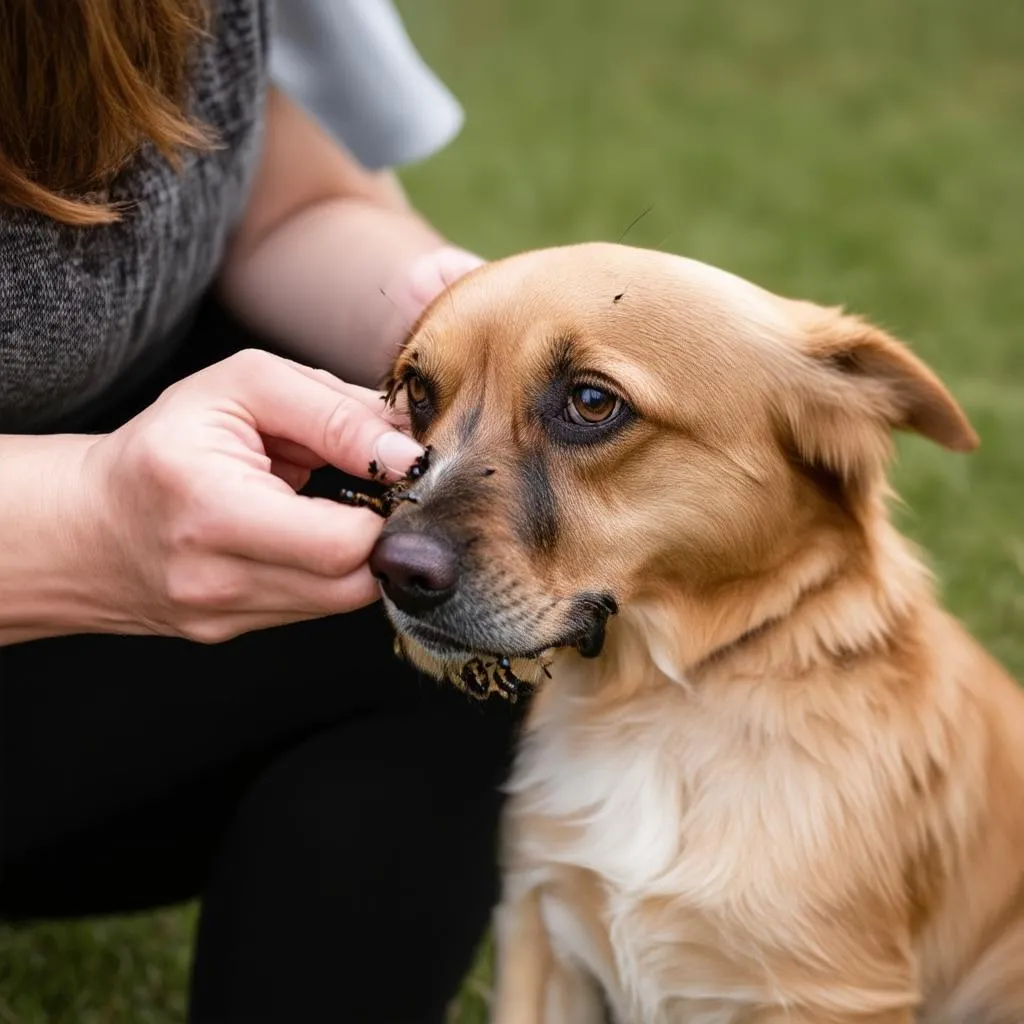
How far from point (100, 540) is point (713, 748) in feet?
2.89

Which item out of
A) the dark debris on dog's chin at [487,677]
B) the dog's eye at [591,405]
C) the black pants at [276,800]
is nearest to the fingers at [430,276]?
the black pants at [276,800]

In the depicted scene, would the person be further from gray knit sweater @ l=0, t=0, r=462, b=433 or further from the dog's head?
the dog's head

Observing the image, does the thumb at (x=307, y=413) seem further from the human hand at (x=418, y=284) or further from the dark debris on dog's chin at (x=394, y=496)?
the human hand at (x=418, y=284)

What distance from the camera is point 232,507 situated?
4.38ft

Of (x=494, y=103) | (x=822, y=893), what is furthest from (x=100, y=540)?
(x=494, y=103)

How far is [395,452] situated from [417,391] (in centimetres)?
37

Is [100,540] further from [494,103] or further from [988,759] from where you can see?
[494,103]

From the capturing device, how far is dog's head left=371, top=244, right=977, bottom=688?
162cm

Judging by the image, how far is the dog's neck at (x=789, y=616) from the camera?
1833 mm

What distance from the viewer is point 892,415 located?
184cm

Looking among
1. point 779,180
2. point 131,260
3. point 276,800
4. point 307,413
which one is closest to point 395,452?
point 307,413

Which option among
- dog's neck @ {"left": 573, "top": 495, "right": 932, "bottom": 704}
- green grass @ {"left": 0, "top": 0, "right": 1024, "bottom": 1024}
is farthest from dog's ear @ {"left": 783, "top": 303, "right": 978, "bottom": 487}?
green grass @ {"left": 0, "top": 0, "right": 1024, "bottom": 1024}

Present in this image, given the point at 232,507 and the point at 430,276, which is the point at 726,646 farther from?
the point at 232,507

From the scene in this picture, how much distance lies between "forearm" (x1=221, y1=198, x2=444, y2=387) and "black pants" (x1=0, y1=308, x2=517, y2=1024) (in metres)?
0.21
